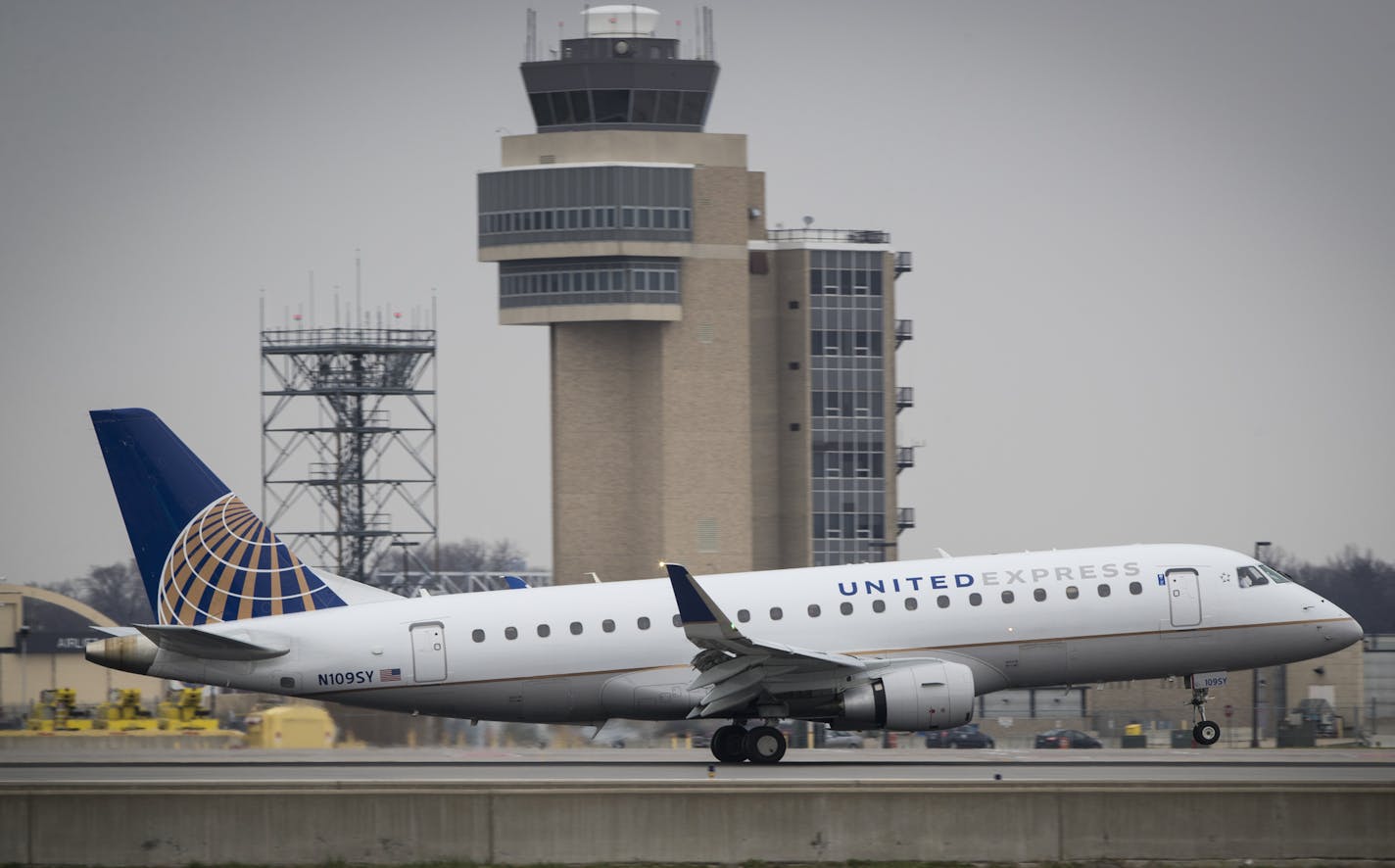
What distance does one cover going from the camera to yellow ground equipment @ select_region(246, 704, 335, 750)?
129ft

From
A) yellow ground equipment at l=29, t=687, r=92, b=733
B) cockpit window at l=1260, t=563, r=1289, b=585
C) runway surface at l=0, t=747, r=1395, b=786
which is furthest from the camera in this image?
yellow ground equipment at l=29, t=687, r=92, b=733

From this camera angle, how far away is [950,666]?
104ft

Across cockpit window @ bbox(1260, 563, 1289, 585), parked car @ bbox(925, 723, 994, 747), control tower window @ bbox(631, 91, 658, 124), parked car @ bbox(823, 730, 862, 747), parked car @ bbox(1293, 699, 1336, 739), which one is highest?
control tower window @ bbox(631, 91, 658, 124)

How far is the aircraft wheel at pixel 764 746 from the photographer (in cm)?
3178

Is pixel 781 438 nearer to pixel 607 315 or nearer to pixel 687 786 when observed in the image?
pixel 607 315

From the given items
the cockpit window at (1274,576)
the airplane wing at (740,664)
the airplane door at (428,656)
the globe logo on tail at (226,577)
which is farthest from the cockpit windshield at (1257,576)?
the globe logo on tail at (226,577)

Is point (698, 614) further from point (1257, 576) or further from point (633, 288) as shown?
point (633, 288)

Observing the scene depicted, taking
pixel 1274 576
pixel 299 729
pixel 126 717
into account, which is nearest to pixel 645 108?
pixel 126 717

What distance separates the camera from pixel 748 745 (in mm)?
31906

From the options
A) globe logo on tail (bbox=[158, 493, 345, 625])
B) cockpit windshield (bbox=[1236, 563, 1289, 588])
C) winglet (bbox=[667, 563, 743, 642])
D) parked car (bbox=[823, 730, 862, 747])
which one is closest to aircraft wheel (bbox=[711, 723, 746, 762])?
winglet (bbox=[667, 563, 743, 642])

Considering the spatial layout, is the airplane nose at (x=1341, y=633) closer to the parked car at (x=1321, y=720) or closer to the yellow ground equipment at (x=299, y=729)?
the parked car at (x=1321, y=720)

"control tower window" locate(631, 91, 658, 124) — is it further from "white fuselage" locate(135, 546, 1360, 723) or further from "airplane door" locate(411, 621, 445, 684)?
"airplane door" locate(411, 621, 445, 684)

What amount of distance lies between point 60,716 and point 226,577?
14173 millimetres

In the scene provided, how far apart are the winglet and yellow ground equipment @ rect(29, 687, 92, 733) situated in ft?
60.4
